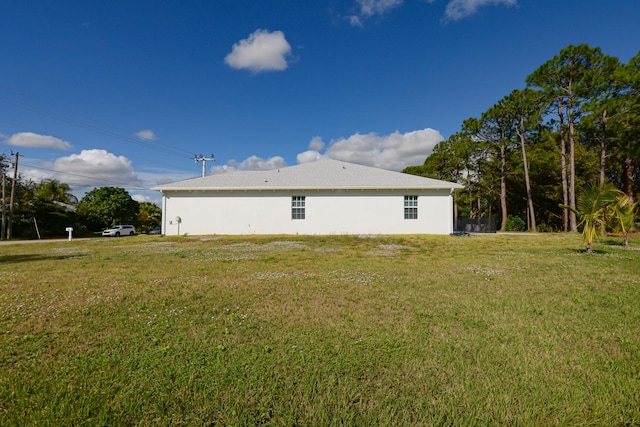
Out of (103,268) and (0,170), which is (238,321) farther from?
(0,170)

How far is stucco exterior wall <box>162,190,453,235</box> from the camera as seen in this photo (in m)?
19.2

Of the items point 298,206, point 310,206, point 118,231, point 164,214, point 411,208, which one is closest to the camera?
point 411,208

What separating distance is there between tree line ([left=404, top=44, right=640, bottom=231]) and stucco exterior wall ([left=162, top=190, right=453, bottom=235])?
7592mm

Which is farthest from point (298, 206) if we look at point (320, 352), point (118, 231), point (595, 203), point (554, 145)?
point (554, 145)

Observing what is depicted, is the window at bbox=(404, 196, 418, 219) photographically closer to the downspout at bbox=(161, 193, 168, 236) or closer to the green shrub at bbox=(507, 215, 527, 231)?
the green shrub at bbox=(507, 215, 527, 231)

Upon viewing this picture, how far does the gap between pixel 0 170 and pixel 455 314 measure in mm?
42578

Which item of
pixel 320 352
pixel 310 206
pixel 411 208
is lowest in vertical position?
pixel 320 352

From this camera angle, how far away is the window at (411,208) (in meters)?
19.2

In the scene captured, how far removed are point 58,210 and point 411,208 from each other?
36215 mm

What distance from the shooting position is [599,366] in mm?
3018

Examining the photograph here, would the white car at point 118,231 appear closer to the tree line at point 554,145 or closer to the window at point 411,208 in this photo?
the window at point 411,208

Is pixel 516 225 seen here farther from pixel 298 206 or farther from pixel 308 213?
pixel 298 206

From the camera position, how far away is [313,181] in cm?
1998


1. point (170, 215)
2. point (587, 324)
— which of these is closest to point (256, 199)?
point (170, 215)
